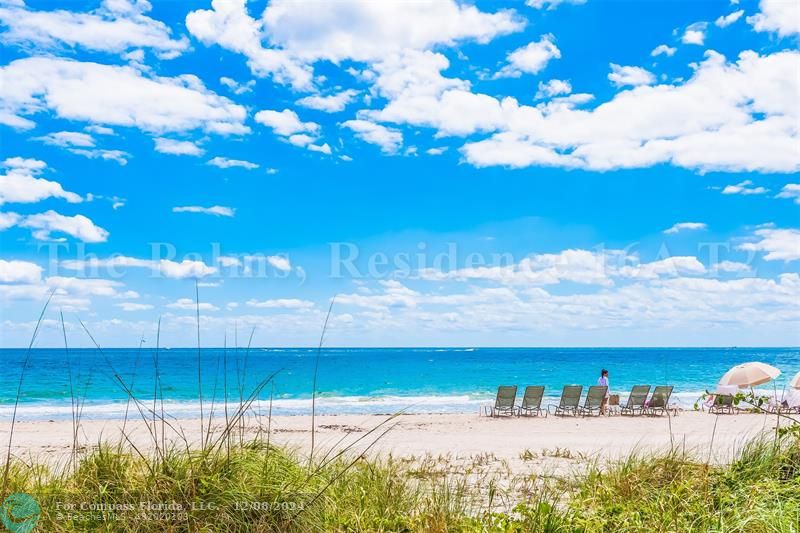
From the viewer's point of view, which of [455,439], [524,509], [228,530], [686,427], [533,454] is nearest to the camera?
[228,530]

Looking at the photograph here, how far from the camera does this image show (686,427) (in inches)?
553

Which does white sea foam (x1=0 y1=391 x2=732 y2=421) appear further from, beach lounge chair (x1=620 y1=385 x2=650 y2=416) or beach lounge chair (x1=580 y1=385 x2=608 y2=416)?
beach lounge chair (x1=580 y1=385 x2=608 y2=416)

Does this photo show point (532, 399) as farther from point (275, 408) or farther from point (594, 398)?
point (275, 408)

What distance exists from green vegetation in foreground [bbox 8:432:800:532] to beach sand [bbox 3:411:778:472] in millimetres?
3223

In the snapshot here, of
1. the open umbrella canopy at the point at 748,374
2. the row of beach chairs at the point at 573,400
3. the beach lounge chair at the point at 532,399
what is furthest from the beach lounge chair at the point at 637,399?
the open umbrella canopy at the point at 748,374

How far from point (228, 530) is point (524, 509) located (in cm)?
174

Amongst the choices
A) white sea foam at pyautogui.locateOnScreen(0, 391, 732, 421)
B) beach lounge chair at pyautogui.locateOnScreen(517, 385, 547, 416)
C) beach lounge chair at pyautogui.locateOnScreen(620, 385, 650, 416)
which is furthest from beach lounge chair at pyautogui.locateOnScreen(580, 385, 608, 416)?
white sea foam at pyautogui.locateOnScreen(0, 391, 732, 421)

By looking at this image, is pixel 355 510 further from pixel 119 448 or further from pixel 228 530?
pixel 119 448

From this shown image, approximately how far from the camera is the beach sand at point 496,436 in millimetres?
8820

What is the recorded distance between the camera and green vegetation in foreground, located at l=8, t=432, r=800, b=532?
3553 mm

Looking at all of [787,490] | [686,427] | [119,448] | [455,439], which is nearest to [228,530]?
[119,448]

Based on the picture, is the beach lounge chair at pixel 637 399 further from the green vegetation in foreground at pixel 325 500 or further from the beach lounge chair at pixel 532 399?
the green vegetation in foreground at pixel 325 500

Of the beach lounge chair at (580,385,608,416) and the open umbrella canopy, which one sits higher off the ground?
the open umbrella canopy

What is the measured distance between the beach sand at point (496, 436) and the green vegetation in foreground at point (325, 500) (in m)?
3.22
